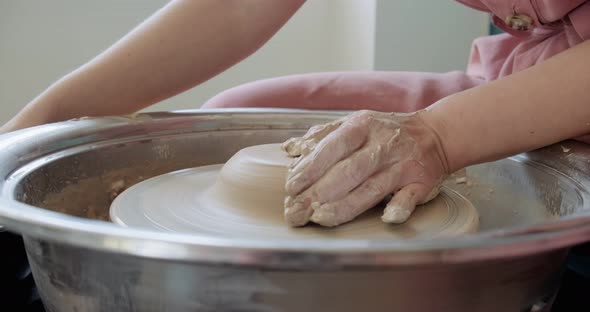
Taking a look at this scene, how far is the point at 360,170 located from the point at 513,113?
0.24 metres

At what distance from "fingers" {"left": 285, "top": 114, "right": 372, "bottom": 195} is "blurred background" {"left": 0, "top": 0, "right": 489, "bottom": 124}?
1.62 meters

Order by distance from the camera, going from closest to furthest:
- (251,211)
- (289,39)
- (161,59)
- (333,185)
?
(333,185), (251,211), (161,59), (289,39)

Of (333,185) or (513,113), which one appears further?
(513,113)

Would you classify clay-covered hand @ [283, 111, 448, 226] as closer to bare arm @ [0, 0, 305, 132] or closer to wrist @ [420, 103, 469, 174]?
wrist @ [420, 103, 469, 174]

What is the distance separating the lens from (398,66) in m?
2.24

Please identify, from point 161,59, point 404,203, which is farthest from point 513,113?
point 161,59

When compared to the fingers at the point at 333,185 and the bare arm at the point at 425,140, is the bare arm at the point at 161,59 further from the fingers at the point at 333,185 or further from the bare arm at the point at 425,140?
the fingers at the point at 333,185

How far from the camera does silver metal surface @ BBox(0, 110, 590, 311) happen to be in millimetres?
362

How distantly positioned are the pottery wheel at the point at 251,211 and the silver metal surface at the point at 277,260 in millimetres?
122

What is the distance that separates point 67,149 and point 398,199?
0.49 meters

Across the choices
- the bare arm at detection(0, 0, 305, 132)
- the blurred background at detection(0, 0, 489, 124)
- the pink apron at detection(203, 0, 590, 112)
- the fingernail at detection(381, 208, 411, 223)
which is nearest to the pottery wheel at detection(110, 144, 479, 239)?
the fingernail at detection(381, 208, 411, 223)

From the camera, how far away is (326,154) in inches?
23.3

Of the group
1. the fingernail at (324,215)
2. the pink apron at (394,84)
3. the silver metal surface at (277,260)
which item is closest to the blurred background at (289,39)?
the pink apron at (394,84)

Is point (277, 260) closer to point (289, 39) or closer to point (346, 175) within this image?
point (346, 175)
